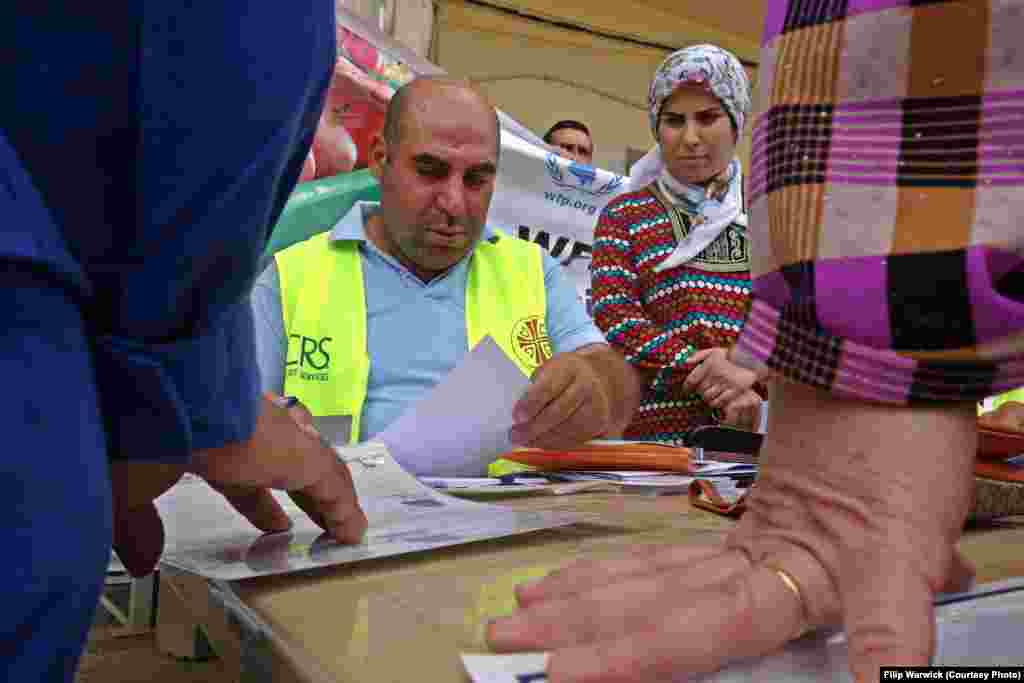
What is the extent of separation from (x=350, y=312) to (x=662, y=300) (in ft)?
1.95

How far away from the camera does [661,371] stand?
1.55 m

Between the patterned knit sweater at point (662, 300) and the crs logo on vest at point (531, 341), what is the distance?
0.11 metres

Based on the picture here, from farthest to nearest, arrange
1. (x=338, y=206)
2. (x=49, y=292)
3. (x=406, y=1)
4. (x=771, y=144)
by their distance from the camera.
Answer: (x=406, y=1) → (x=338, y=206) → (x=771, y=144) → (x=49, y=292)

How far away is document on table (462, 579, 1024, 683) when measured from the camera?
0.32 m

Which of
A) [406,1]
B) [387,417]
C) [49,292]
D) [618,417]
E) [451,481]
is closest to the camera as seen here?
[49,292]

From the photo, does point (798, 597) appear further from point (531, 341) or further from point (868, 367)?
point (531, 341)

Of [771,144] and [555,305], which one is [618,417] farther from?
[771,144]

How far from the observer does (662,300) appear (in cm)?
168

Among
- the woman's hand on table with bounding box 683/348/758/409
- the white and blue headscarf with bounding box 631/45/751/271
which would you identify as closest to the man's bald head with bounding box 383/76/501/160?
the white and blue headscarf with bounding box 631/45/751/271

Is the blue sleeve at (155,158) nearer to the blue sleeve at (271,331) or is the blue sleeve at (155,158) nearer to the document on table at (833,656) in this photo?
the document on table at (833,656)

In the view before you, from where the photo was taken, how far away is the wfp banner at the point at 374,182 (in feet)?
6.93

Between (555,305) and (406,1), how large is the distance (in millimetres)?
1806

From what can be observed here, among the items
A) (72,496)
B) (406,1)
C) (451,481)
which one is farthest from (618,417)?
(406,1)

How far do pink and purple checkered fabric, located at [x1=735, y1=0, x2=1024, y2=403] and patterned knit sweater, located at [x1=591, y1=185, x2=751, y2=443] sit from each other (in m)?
1.15
